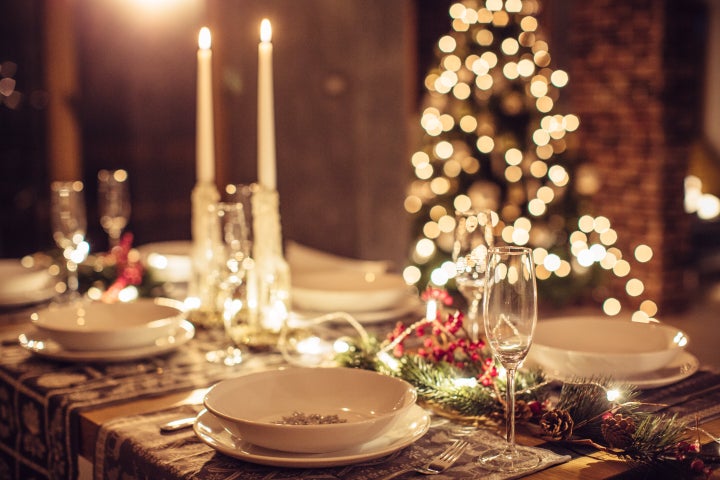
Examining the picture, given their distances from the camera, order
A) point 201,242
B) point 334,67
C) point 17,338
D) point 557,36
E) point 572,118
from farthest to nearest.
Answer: point 557,36 → point 572,118 → point 334,67 → point 201,242 → point 17,338

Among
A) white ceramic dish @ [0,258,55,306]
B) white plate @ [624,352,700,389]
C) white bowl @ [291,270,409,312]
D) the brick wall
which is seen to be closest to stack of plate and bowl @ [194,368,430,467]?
white plate @ [624,352,700,389]

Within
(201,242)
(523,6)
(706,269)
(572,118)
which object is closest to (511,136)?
(572,118)

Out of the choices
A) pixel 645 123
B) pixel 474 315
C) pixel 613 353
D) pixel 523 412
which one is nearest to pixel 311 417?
pixel 523 412

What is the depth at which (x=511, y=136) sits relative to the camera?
5.07 m

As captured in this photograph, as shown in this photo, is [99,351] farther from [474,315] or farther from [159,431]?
[474,315]

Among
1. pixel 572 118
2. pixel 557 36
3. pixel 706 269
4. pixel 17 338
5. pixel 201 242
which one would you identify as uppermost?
pixel 557 36

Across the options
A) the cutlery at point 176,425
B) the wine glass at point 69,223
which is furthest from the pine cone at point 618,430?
the wine glass at point 69,223

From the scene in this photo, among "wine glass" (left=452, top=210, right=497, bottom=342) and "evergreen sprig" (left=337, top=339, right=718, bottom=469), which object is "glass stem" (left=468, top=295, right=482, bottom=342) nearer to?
"wine glass" (left=452, top=210, right=497, bottom=342)

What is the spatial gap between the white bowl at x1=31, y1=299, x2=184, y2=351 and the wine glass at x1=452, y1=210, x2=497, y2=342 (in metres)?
0.58

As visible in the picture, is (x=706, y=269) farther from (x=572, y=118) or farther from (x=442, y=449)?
(x=442, y=449)

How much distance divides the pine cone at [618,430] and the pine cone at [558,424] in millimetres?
47

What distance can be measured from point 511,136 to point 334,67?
1.64 metres

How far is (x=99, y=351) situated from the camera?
5.39ft

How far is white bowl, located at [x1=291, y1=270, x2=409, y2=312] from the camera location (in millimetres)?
1945
